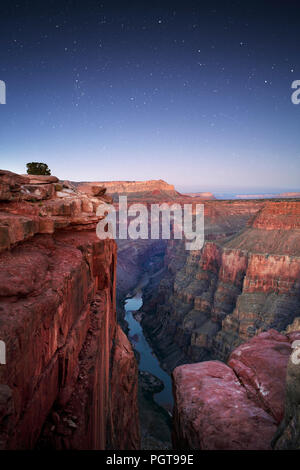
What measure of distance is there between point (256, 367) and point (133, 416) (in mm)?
9046

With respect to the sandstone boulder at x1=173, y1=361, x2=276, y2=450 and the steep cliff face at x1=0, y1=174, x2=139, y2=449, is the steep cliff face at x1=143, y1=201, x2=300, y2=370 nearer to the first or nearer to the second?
the sandstone boulder at x1=173, y1=361, x2=276, y2=450

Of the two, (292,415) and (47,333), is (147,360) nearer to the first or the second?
(47,333)

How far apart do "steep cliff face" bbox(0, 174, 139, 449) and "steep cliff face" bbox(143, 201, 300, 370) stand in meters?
27.8

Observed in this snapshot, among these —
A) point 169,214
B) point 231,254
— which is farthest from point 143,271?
point 231,254

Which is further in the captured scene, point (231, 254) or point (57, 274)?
point (231, 254)

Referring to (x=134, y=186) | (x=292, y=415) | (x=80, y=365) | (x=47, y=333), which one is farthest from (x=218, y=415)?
(x=134, y=186)

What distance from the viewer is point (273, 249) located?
1479 inches

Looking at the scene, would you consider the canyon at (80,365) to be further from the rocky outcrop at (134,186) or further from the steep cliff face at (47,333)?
the rocky outcrop at (134,186)

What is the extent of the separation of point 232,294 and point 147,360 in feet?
52.5

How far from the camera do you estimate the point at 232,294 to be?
37.5 m

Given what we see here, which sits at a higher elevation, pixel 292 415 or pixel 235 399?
pixel 292 415

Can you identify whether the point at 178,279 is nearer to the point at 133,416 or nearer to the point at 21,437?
the point at 133,416

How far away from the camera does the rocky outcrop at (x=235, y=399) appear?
4.30 metres

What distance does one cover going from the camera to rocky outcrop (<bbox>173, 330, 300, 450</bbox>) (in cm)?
430
